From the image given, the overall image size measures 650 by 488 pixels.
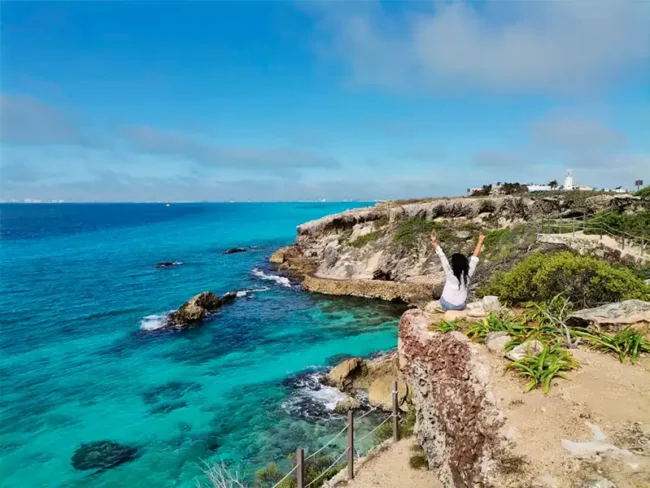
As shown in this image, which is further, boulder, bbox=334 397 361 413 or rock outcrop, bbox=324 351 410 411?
rock outcrop, bbox=324 351 410 411

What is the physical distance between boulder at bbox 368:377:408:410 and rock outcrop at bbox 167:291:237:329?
16738 millimetres

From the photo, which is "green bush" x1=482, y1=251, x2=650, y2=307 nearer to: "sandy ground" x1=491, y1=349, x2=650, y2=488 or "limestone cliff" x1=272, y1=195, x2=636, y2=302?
"sandy ground" x1=491, y1=349, x2=650, y2=488

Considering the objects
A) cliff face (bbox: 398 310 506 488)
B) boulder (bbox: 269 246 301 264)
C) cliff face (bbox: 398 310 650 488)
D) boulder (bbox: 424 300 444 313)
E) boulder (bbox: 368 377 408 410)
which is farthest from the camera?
boulder (bbox: 269 246 301 264)

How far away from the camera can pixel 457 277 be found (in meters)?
9.02

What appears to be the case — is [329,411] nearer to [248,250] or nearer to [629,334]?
[629,334]

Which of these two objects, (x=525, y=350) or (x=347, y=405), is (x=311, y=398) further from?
(x=525, y=350)

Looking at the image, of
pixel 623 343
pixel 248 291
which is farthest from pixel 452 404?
pixel 248 291

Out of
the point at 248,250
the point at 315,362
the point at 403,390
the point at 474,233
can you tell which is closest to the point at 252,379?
the point at 315,362

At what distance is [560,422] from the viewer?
5.81 metres

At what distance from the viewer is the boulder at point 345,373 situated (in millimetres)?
19127

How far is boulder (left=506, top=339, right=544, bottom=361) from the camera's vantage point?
721cm

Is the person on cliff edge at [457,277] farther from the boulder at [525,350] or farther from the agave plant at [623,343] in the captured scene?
the agave plant at [623,343]

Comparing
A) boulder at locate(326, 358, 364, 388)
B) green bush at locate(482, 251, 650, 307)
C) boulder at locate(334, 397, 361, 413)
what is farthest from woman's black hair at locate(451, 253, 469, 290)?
boulder at locate(326, 358, 364, 388)

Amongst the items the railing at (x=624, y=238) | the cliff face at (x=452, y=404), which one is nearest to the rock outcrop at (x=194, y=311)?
the cliff face at (x=452, y=404)
